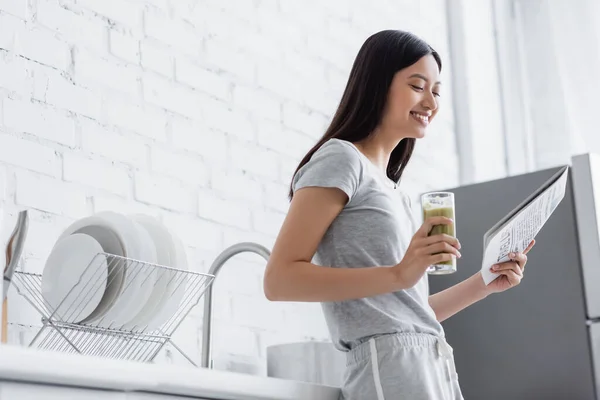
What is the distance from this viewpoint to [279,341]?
244 cm

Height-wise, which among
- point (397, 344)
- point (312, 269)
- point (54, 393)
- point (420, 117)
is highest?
point (420, 117)

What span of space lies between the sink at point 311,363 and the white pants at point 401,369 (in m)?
0.65

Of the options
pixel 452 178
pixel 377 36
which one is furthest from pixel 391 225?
pixel 452 178

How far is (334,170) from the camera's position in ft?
4.85

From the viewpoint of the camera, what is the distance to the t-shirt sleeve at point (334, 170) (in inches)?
57.8

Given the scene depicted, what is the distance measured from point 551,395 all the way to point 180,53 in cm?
139

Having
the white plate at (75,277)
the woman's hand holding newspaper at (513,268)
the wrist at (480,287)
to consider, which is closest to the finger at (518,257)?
the woman's hand holding newspaper at (513,268)

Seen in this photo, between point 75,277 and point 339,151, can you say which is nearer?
point 339,151

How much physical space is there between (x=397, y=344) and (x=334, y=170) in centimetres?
30

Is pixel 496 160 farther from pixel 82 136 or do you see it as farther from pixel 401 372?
pixel 401 372

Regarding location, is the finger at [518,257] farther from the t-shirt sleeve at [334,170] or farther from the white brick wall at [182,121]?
the white brick wall at [182,121]

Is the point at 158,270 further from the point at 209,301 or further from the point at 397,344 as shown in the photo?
the point at 397,344

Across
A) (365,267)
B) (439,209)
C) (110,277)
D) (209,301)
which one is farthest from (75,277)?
(439,209)

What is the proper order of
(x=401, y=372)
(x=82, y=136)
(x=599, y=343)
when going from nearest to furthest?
(x=401, y=372), (x=82, y=136), (x=599, y=343)
